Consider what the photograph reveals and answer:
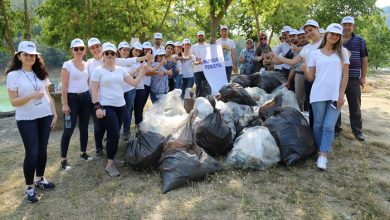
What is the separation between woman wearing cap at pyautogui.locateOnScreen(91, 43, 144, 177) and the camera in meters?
3.95

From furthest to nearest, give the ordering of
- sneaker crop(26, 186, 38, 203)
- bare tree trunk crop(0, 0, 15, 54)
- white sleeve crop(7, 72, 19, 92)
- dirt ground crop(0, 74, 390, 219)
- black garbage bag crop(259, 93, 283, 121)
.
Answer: bare tree trunk crop(0, 0, 15, 54) → black garbage bag crop(259, 93, 283, 121) → sneaker crop(26, 186, 38, 203) → white sleeve crop(7, 72, 19, 92) → dirt ground crop(0, 74, 390, 219)

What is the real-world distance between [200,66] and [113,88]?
9.75 feet

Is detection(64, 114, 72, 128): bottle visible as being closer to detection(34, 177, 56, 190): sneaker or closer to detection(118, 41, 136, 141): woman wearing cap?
detection(34, 177, 56, 190): sneaker

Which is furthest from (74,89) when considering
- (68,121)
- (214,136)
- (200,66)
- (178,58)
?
(200,66)

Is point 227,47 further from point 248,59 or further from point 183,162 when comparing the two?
point 183,162

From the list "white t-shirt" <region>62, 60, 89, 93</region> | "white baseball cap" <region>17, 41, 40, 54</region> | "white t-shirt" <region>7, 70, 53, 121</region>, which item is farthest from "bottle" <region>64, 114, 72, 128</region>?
"white baseball cap" <region>17, 41, 40, 54</region>

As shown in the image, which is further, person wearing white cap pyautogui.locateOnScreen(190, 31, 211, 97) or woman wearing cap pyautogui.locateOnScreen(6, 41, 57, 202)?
person wearing white cap pyautogui.locateOnScreen(190, 31, 211, 97)

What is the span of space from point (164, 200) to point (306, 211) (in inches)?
50.9

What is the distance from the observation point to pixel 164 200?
3.41 meters

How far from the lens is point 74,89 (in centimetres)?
419

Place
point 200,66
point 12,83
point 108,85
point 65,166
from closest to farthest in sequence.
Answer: point 12,83 → point 108,85 → point 65,166 → point 200,66

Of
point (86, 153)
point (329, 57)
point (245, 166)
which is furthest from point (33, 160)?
point (329, 57)

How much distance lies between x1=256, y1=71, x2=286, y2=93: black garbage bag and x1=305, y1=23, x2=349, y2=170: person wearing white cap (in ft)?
6.26

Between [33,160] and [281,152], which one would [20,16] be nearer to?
[33,160]
